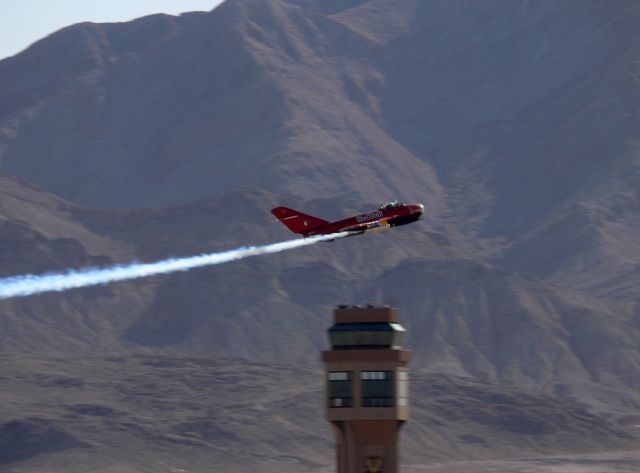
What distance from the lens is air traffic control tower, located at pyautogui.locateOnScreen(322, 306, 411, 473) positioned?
131125mm

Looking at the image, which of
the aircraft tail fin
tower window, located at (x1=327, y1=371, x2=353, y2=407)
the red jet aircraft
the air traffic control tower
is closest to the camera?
the air traffic control tower

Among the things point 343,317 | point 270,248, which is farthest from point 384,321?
point 270,248

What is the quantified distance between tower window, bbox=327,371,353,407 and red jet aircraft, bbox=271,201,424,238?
65.6ft

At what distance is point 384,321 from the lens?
134250mm

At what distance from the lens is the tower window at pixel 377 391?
131375 mm

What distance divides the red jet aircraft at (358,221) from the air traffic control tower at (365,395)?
17790mm

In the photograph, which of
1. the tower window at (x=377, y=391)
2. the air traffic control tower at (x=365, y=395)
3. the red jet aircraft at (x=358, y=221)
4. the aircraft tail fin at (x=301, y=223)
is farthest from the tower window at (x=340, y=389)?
the aircraft tail fin at (x=301, y=223)

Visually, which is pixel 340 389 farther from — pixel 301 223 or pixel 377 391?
pixel 301 223

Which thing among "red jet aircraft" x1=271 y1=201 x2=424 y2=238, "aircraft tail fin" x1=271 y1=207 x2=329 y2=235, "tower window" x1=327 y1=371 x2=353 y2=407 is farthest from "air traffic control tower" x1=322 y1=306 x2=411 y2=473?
"aircraft tail fin" x1=271 y1=207 x2=329 y2=235

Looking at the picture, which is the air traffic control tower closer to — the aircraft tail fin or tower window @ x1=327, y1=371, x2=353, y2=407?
tower window @ x1=327, y1=371, x2=353, y2=407

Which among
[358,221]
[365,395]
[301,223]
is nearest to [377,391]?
[365,395]

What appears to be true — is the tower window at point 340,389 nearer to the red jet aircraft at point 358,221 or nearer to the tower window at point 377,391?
the tower window at point 377,391

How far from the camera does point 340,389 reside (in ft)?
432

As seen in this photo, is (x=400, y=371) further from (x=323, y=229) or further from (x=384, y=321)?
(x=323, y=229)
